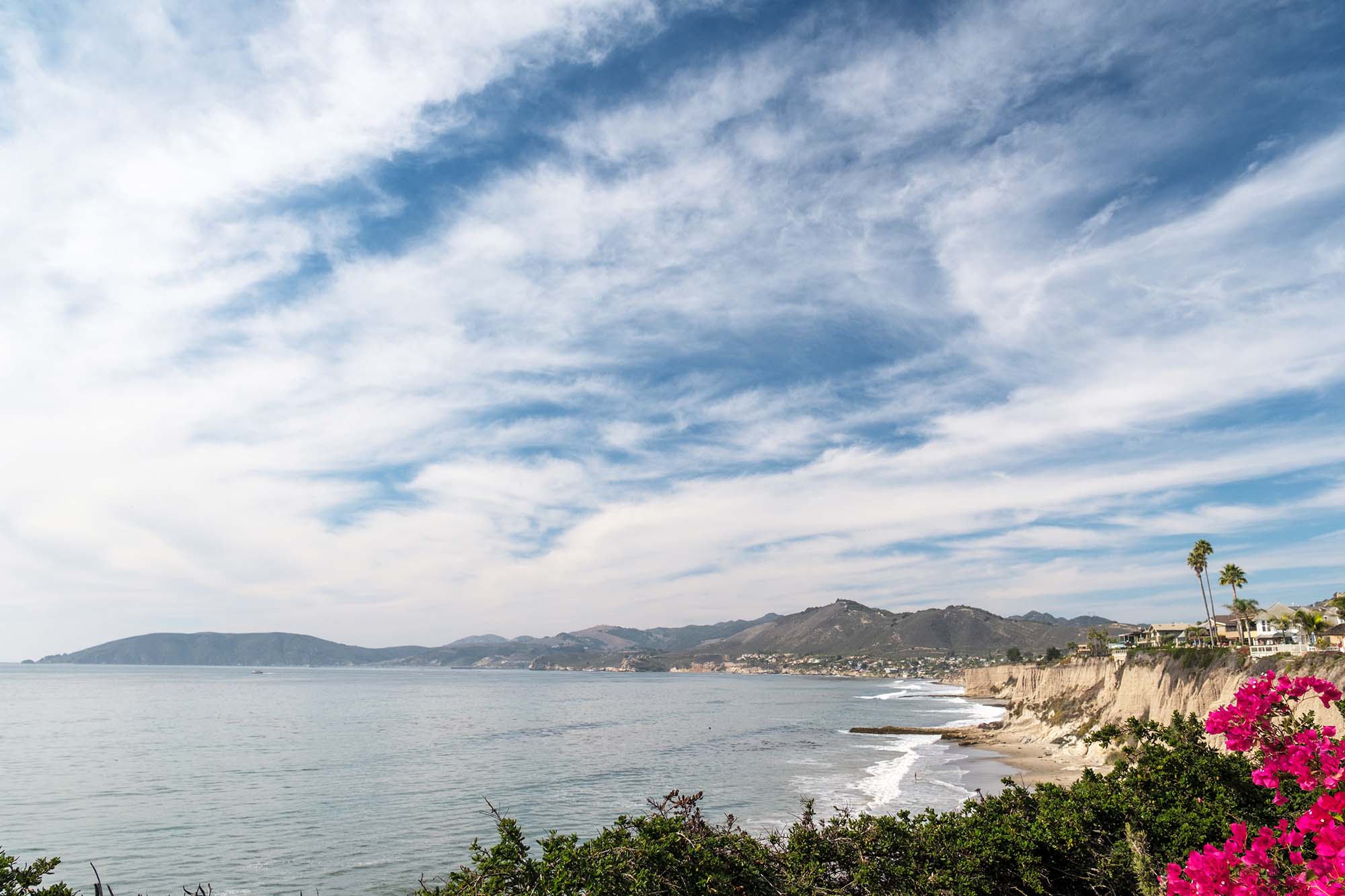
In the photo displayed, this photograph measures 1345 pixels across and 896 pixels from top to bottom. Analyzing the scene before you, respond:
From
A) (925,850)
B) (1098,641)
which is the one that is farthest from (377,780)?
(1098,641)

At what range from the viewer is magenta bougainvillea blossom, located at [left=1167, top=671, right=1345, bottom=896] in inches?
140

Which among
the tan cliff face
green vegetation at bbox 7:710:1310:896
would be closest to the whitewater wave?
the tan cliff face

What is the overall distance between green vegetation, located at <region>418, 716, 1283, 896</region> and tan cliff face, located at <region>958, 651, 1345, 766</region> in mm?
10537

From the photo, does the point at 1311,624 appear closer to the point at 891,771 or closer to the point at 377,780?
the point at 891,771

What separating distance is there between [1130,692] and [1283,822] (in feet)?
188

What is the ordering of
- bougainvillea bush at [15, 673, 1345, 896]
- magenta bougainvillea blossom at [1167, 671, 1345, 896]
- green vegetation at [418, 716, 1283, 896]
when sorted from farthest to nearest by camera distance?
green vegetation at [418, 716, 1283, 896]
bougainvillea bush at [15, 673, 1345, 896]
magenta bougainvillea blossom at [1167, 671, 1345, 896]

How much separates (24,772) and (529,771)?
36375 mm

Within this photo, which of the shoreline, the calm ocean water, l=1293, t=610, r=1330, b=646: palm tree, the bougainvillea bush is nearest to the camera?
the bougainvillea bush

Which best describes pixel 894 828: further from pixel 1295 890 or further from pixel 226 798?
pixel 226 798

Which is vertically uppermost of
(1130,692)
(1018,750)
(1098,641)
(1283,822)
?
(1283,822)

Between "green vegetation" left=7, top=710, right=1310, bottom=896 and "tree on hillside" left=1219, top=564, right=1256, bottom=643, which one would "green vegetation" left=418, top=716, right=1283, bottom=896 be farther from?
"tree on hillside" left=1219, top=564, right=1256, bottom=643

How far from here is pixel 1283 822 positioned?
5.00 metres

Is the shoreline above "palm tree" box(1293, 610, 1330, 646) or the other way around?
the other way around

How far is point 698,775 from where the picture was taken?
161 ft
